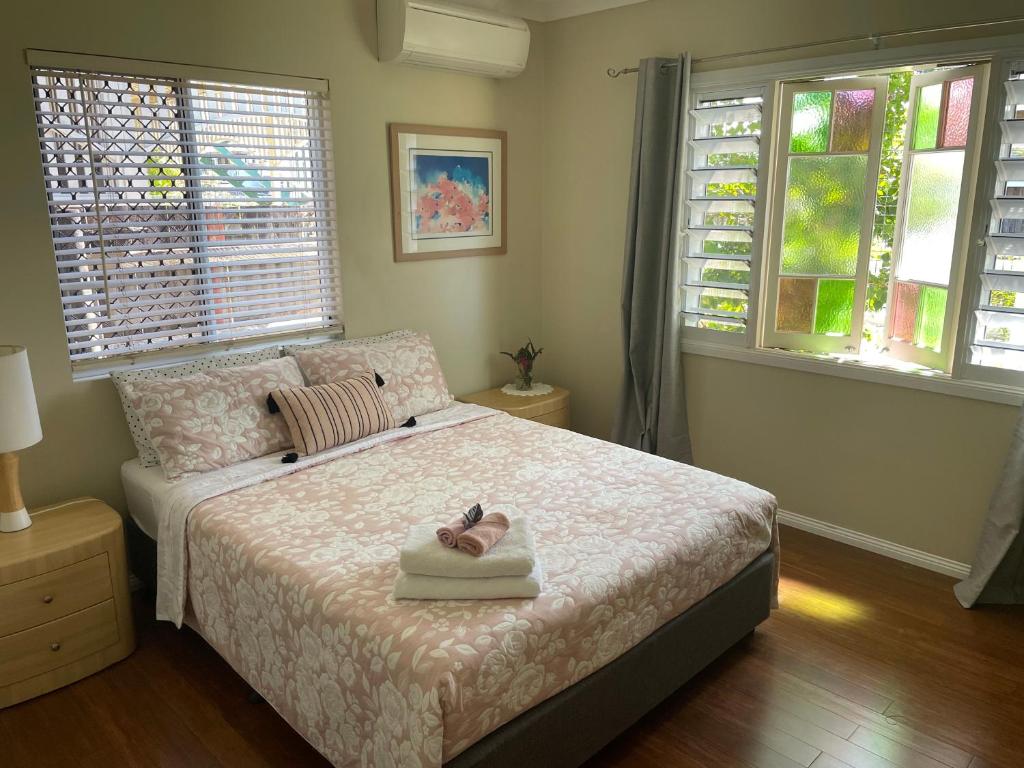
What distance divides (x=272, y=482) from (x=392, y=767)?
4.14 feet

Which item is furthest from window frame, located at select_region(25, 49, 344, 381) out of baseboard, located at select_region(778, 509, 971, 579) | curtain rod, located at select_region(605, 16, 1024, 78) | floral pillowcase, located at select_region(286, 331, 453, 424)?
baseboard, located at select_region(778, 509, 971, 579)

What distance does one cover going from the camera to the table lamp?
241 cm

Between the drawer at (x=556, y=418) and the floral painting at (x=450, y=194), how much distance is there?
A: 41.8 inches

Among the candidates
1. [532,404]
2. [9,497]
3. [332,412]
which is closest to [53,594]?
[9,497]

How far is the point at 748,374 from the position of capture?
373 centimetres

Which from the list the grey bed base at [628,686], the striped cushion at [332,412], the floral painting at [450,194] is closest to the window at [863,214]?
the floral painting at [450,194]

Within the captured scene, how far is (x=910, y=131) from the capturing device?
3252mm

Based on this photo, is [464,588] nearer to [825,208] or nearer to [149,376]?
[149,376]

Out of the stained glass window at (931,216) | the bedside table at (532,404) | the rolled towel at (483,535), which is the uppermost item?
the stained glass window at (931,216)

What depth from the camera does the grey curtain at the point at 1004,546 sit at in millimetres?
2842

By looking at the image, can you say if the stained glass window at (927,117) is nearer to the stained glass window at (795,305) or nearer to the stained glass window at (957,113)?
the stained glass window at (957,113)

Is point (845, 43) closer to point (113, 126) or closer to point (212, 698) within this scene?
point (113, 126)

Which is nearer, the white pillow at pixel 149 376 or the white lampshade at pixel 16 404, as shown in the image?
the white lampshade at pixel 16 404

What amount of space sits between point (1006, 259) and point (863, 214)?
62 cm
